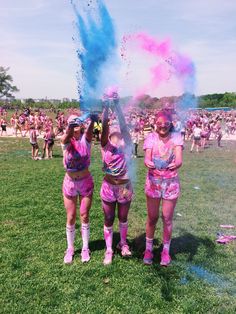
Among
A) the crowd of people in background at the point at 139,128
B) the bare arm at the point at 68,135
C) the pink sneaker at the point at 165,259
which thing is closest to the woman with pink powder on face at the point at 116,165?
the crowd of people in background at the point at 139,128

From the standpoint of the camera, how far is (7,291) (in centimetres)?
462

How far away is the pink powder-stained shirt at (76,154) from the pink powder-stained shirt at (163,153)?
822 mm

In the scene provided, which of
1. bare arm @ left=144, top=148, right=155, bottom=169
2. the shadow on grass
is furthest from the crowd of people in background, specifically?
the shadow on grass

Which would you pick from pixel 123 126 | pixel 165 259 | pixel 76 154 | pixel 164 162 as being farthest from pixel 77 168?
pixel 165 259

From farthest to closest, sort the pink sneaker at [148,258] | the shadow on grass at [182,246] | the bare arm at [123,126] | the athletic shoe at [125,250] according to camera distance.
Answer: the shadow on grass at [182,246], the athletic shoe at [125,250], the pink sneaker at [148,258], the bare arm at [123,126]

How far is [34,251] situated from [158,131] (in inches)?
102

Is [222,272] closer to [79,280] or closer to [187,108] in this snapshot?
[79,280]

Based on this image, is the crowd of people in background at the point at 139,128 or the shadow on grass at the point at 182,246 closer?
the crowd of people in background at the point at 139,128

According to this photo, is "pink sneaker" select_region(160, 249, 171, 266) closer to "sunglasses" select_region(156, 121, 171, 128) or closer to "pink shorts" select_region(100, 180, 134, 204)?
"pink shorts" select_region(100, 180, 134, 204)

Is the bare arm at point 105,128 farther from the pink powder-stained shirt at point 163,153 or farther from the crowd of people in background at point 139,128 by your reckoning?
the pink powder-stained shirt at point 163,153

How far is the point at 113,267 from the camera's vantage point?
17.2 feet

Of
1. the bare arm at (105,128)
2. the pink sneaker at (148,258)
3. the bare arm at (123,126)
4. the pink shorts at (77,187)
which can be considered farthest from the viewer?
the pink sneaker at (148,258)

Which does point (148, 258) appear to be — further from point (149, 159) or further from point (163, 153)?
point (163, 153)

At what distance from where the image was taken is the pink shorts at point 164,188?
16.5 ft
